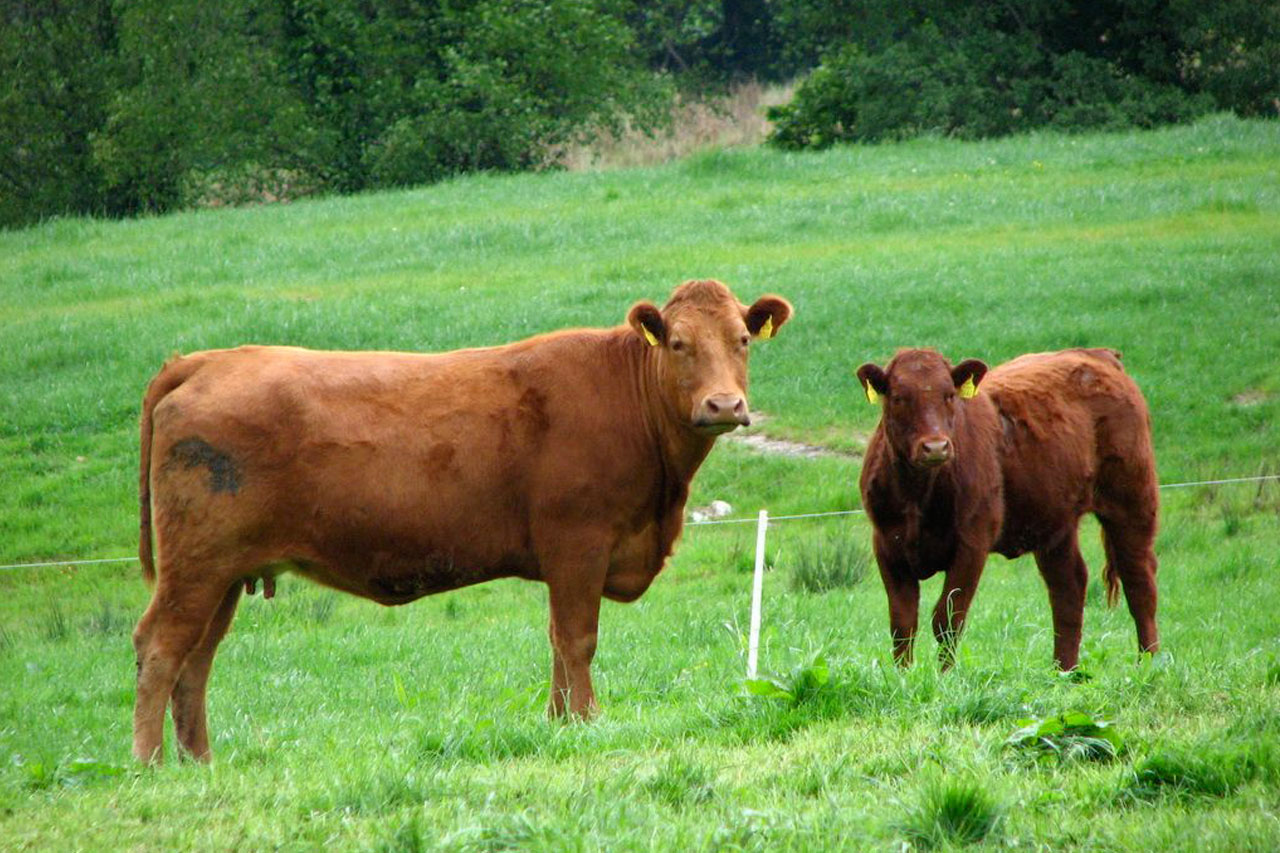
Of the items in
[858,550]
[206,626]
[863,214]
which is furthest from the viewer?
[863,214]

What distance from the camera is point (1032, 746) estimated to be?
227 inches

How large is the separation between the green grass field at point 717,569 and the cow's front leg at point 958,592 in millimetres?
403

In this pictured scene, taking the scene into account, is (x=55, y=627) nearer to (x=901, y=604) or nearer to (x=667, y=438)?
(x=667, y=438)

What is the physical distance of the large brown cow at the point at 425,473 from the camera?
7.57m

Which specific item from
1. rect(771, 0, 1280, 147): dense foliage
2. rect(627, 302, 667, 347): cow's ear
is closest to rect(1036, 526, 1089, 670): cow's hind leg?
rect(627, 302, 667, 347): cow's ear

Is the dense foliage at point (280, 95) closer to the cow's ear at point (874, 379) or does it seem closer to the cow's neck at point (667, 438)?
the cow's ear at point (874, 379)

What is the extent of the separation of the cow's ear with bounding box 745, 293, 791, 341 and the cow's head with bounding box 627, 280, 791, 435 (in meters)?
0.19

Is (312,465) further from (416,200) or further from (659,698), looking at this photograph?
(416,200)

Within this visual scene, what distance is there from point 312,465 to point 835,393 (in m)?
10.5

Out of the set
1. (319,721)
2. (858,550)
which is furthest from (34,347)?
(319,721)

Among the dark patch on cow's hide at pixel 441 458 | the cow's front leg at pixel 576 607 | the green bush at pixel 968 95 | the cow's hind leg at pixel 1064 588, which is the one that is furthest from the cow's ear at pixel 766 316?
the green bush at pixel 968 95

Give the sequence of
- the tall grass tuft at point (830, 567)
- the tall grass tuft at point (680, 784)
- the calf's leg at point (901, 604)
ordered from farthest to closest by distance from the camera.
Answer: the tall grass tuft at point (830, 567) → the calf's leg at point (901, 604) → the tall grass tuft at point (680, 784)

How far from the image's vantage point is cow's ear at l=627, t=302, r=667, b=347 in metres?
8.16

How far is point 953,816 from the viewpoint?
5020 mm
